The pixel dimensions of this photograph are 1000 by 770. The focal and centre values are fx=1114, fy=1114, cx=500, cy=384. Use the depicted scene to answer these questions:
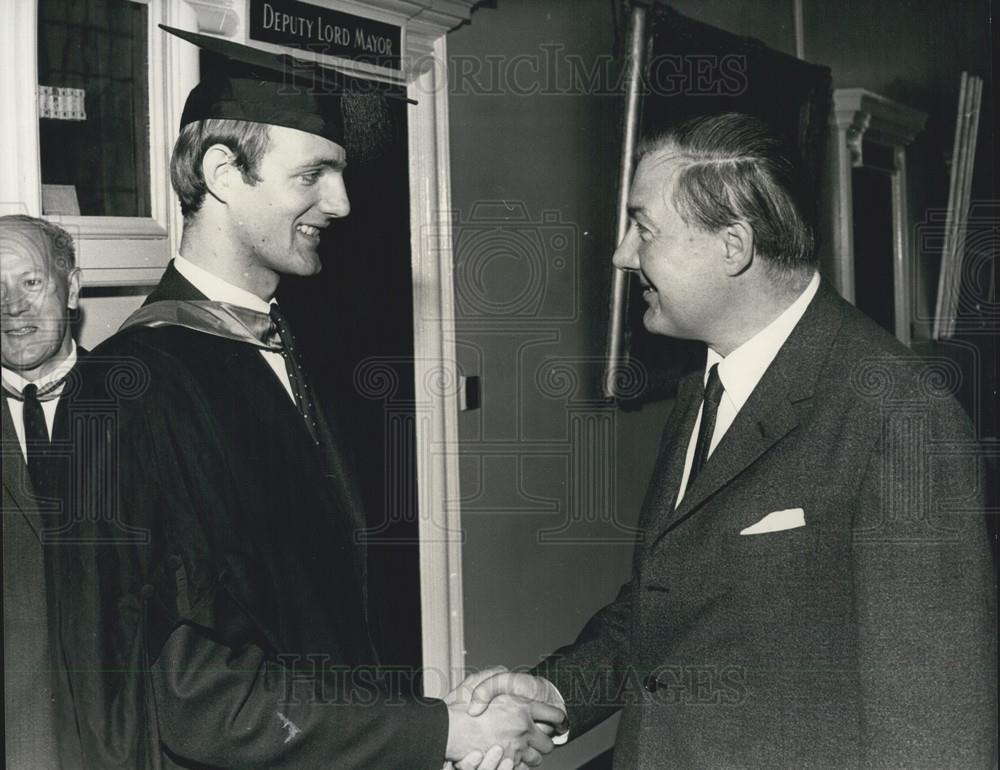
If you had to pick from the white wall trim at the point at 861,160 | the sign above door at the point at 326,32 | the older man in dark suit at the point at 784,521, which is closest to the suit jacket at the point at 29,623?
the sign above door at the point at 326,32

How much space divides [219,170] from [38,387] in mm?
479

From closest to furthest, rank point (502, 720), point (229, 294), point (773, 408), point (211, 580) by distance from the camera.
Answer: point (211, 580)
point (229, 294)
point (773, 408)
point (502, 720)

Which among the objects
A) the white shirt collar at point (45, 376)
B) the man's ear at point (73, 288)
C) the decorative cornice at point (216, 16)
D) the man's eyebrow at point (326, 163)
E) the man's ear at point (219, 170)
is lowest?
the white shirt collar at point (45, 376)

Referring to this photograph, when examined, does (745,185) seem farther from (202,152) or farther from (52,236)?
(52,236)

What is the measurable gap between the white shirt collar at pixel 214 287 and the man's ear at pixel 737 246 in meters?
0.95

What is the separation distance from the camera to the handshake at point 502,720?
2270 mm

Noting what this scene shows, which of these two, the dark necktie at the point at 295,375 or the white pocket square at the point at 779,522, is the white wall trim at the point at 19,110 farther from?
the white pocket square at the point at 779,522

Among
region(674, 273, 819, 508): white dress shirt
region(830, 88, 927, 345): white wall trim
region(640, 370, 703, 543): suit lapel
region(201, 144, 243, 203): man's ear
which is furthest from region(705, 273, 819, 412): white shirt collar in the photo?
region(830, 88, 927, 345): white wall trim

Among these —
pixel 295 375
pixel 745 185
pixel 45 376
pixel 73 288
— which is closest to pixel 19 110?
pixel 73 288

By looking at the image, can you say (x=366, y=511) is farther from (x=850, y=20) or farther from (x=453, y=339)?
(x=850, y=20)

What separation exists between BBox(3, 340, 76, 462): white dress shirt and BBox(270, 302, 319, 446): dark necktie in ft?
1.44

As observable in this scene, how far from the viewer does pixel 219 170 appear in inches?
73.0

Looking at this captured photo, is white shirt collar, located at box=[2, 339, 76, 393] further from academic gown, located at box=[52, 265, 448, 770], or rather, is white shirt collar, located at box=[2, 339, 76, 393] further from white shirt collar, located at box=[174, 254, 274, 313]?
white shirt collar, located at box=[174, 254, 274, 313]

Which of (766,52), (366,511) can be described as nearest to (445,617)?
(366,511)
